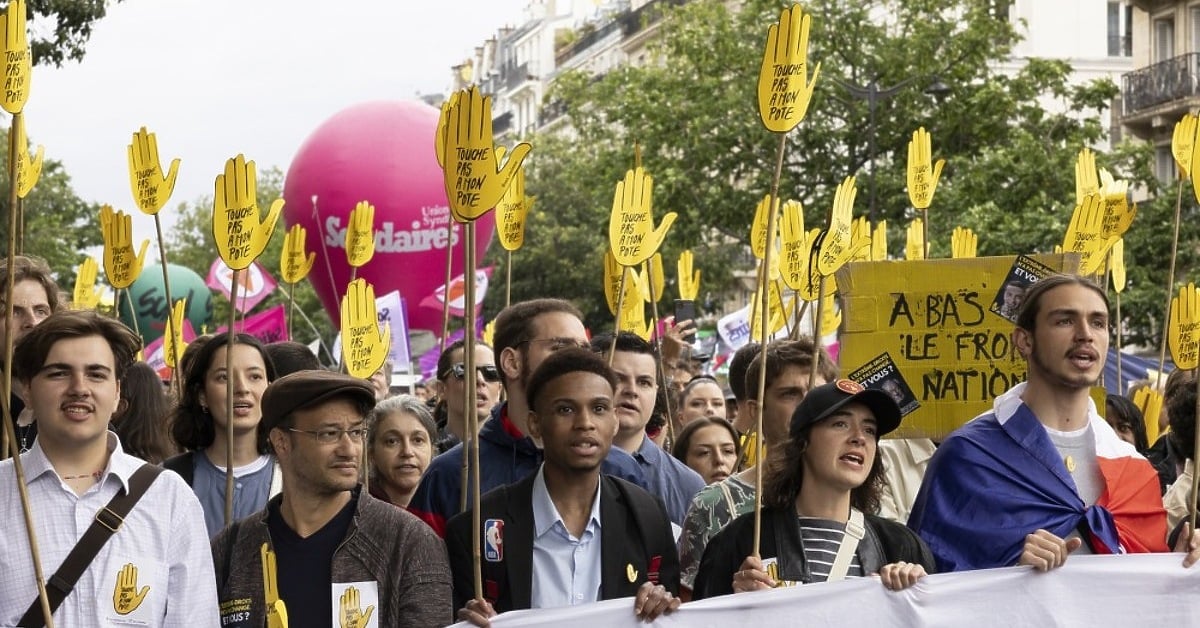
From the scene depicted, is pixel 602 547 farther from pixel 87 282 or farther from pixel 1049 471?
pixel 87 282

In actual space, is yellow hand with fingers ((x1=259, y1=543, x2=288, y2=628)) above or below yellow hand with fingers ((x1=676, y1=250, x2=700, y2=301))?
below

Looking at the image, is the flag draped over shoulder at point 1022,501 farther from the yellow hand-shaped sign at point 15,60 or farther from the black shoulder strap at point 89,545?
the yellow hand-shaped sign at point 15,60

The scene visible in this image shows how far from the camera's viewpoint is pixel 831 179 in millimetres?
36406

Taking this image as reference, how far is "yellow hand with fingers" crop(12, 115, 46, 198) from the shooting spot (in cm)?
553

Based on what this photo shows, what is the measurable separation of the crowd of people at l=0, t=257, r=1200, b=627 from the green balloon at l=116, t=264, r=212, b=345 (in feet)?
70.3

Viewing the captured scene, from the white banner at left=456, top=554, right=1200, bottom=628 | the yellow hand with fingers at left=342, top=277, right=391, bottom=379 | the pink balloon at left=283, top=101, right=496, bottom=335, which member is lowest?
the white banner at left=456, top=554, right=1200, bottom=628

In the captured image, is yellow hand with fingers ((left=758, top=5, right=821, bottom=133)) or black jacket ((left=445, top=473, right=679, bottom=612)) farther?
yellow hand with fingers ((left=758, top=5, right=821, bottom=133))

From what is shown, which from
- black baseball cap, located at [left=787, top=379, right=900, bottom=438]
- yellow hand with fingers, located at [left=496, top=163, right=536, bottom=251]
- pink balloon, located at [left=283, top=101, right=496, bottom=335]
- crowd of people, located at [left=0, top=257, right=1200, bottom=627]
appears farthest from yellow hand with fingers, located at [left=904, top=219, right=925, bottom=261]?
pink balloon, located at [left=283, top=101, right=496, bottom=335]

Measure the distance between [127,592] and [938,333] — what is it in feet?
9.83

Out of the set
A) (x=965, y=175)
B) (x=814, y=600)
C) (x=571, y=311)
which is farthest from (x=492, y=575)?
(x=965, y=175)

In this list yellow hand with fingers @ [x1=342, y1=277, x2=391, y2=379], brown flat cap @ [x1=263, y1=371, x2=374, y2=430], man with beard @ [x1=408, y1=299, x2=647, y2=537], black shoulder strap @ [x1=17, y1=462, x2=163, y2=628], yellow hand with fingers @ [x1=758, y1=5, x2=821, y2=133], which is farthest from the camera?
yellow hand with fingers @ [x1=342, y1=277, x2=391, y2=379]

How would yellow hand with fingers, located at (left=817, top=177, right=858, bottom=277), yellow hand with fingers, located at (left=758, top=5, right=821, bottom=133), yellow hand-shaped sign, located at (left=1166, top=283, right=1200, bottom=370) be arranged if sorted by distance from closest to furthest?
yellow hand with fingers, located at (left=758, top=5, right=821, bottom=133)
yellow hand with fingers, located at (left=817, top=177, right=858, bottom=277)
yellow hand-shaped sign, located at (left=1166, top=283, right=1200, bottom=370)

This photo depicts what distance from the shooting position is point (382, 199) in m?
25.5

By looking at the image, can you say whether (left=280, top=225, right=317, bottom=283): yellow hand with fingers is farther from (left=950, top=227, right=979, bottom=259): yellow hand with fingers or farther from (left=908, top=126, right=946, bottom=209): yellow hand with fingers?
(left=950, top=227, right=979, bottom=259): yellow hand with fingers
